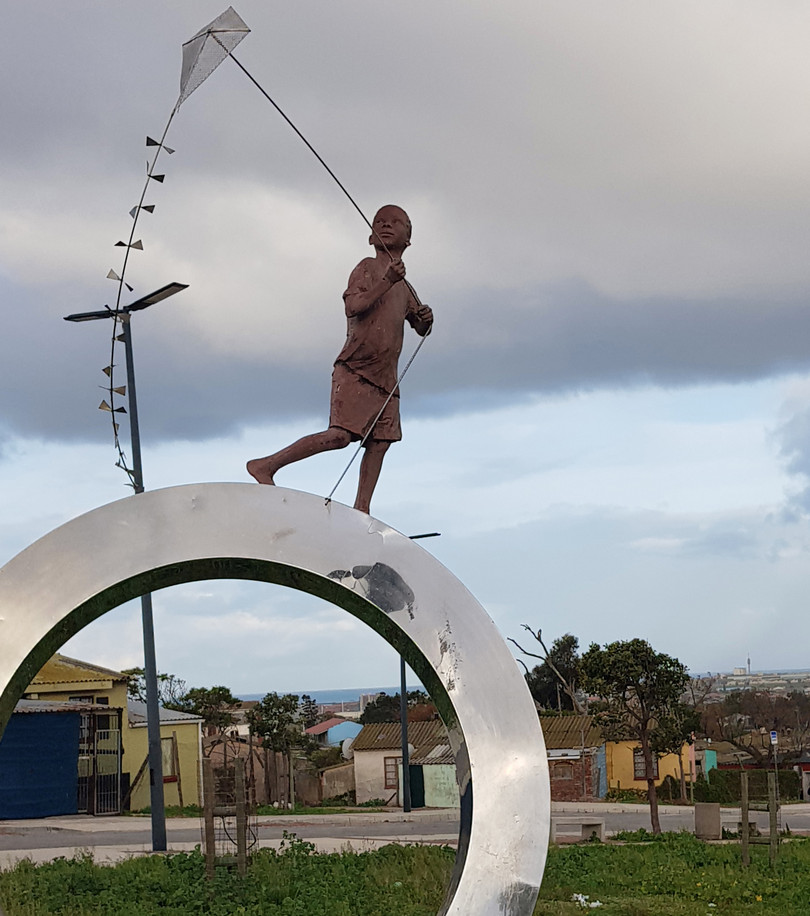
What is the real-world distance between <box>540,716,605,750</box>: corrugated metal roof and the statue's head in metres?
30.3

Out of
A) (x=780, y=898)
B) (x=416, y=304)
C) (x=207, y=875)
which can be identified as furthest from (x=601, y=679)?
(x=416, y=304)

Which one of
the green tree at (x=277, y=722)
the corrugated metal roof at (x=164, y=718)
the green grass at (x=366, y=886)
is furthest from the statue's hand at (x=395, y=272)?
the green tree at (x=277, y=722)

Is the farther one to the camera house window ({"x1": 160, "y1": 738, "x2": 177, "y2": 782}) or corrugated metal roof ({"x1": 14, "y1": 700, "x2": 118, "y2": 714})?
house window ({"x1": 160, "y1": 738, "x2": 177, "y2": 782})

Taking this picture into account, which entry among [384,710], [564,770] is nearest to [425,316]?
[564,770]

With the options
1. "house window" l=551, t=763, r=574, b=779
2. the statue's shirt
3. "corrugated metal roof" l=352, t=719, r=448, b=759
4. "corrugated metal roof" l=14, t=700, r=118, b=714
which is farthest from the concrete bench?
"corrugated metal roof" l=352, t=719, r=448, b=759

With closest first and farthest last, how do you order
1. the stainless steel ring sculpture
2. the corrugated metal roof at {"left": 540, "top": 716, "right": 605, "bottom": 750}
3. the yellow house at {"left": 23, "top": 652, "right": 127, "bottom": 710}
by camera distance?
the stainless steel ring sculpture
the yellow house at {"left": 23, "top": 652, "right": 127, "bottom": 710}
the corrugated metal roof at {"left": 540, "top": 716, "right": 605, "bottom": 750}

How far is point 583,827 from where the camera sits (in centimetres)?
1900

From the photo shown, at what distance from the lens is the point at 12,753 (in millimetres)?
26641

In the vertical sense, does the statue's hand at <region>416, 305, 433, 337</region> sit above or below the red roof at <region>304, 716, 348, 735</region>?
above

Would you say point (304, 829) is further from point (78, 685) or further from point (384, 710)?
point (384, 710)

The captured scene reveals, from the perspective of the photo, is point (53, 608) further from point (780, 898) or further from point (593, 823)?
point (593, 823)

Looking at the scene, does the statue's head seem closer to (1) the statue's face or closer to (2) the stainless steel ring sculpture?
(1) the statue's face

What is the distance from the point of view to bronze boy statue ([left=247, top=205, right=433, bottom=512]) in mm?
6754

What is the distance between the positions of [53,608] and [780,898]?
8855 mm
